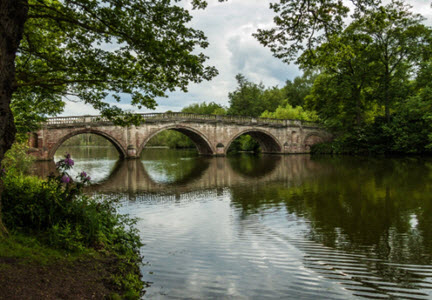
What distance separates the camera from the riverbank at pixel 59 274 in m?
2.98

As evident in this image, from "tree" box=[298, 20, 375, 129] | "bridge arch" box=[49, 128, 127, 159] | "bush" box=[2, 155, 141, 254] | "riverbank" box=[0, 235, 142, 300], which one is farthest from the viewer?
"tree" box=[298, 20, 375, 129]

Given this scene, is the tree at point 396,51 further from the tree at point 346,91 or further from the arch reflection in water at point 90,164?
the arch reflection in water at point 90,164

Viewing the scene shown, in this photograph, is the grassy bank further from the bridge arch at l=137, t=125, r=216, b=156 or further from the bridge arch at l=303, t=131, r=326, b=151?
the bridge arch at l=303, t=131, r=326, b=151

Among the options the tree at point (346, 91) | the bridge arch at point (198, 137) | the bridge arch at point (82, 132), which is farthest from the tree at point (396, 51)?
the bridge arch at point (82, 132)

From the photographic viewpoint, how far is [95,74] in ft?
19.9

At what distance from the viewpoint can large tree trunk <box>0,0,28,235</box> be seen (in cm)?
377

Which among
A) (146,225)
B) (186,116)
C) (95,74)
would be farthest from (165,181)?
(186,116)

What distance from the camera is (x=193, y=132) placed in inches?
1309

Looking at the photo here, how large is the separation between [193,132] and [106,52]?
27.0m

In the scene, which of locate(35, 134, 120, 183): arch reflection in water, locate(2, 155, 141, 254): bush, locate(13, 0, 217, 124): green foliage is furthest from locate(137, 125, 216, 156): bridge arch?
locate(2, 155, 141, 254): bush

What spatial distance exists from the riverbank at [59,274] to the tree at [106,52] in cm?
150

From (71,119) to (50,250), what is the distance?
25013 mm

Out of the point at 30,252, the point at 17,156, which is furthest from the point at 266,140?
the point at 30,252

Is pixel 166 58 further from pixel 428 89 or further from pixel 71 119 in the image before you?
pixel 428 89
